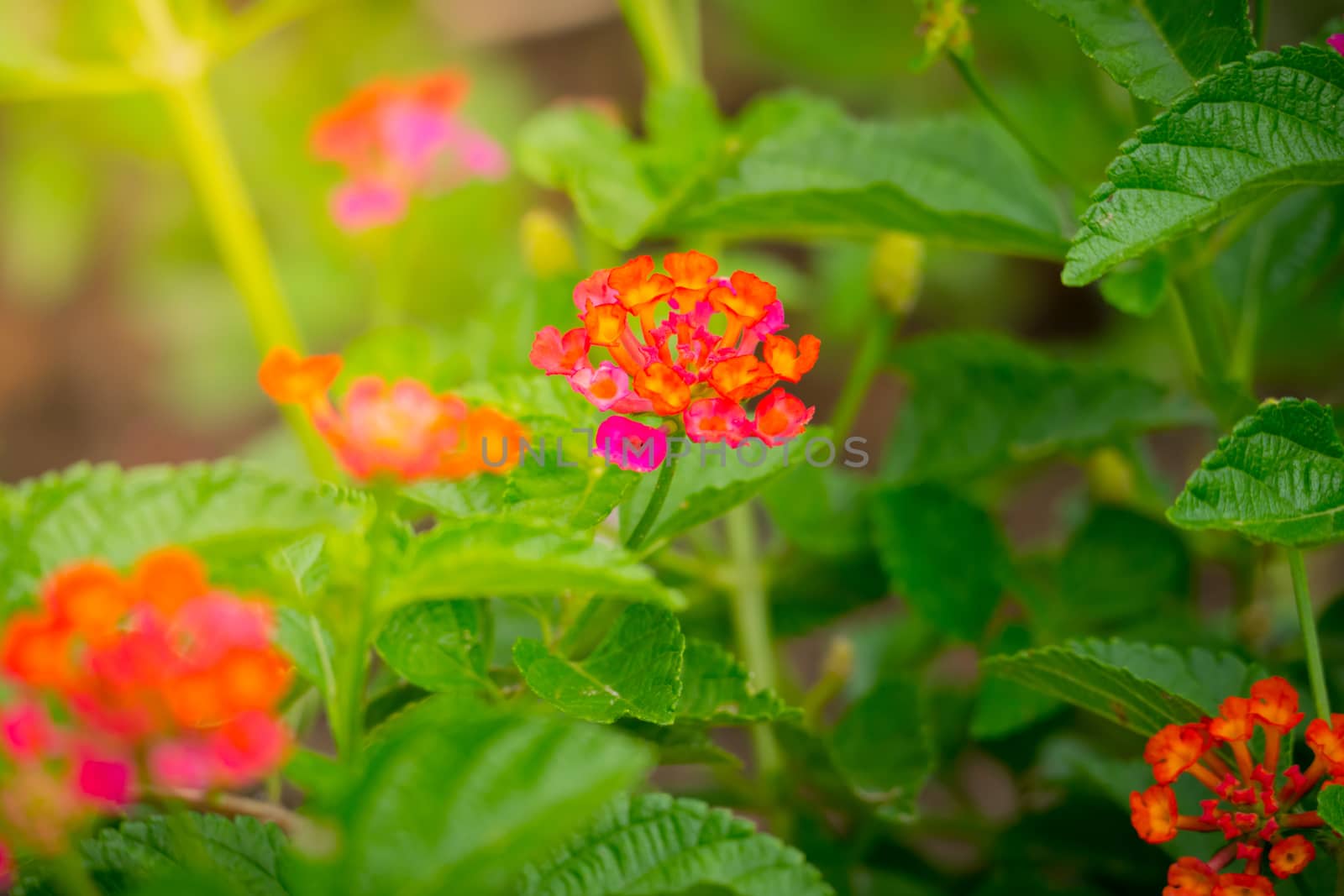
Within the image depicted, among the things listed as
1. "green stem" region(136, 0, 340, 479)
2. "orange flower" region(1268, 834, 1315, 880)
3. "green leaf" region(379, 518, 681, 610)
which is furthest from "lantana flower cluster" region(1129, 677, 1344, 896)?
"green stem" region(136, 0, 340, 479)

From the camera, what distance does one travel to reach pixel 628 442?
596mm

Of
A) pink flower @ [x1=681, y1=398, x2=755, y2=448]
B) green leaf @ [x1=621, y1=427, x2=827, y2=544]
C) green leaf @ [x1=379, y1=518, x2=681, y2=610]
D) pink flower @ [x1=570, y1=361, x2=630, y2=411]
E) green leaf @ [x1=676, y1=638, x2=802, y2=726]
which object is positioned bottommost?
green leaf @ [x1=676, y1=638, x2=802, y2=726]

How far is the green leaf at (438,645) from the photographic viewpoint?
64cm

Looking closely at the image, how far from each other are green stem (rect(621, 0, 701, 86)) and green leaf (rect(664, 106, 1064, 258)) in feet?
0.68

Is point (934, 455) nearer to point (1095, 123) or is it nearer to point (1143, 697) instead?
point (1143, 697)

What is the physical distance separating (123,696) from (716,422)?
0.98 ft

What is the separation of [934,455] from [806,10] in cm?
112

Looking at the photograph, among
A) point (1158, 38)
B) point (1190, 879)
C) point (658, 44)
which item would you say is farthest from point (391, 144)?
point (1190, 879)

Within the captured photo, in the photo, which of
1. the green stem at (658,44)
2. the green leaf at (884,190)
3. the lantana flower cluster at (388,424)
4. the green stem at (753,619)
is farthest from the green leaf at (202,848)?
the green stem at (658,44)

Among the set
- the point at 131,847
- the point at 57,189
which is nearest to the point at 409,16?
the point at 57,189

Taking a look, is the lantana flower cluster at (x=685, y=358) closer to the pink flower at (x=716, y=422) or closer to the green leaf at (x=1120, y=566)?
the pink flower at (x=716, y=422)

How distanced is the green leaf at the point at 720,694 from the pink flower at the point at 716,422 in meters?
0.16

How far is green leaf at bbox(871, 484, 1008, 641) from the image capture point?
88cm

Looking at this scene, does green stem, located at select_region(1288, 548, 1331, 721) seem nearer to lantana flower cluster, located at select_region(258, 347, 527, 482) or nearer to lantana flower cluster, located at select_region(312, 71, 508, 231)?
lantana flower cluster, located at select_region(258, 347, 527, 482)
